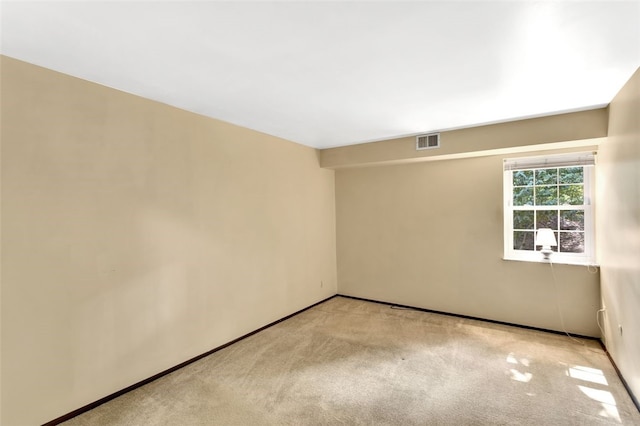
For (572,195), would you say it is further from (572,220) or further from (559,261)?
(559,261)

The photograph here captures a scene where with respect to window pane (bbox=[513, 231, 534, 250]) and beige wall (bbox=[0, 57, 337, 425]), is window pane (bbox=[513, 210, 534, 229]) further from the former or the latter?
beige wall (bbox=[0, 57, 337, 425])

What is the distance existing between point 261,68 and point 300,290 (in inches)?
127

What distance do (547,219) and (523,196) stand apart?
0.39 meters

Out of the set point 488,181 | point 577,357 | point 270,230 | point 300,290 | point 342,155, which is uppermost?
point 342,155

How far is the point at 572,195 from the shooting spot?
3.54m

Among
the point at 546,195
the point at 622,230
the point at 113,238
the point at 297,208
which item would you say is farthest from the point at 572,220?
the point at 113,238

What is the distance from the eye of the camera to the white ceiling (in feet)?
4.81

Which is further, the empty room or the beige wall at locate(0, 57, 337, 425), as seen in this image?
the beige wall at locate(0, 57, 337, 425)

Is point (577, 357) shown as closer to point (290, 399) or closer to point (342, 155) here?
point (290, 399)

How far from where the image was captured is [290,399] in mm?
2357

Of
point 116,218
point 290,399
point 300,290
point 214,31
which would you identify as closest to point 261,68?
point 214,31

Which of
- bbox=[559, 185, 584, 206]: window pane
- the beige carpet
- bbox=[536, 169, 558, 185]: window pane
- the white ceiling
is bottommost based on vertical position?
the beige carpet

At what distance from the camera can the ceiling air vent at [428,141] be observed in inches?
150

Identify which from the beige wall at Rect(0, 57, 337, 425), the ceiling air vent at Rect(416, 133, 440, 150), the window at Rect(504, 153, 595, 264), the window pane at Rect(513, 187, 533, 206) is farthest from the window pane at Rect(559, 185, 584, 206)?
the beige wall at Rect(0, 57, 337, 425)
